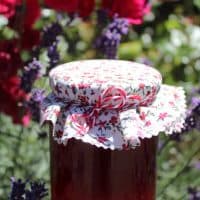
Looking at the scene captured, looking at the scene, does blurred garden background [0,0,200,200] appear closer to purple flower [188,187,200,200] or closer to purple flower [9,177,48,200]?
purple flower [188,187,200,200]

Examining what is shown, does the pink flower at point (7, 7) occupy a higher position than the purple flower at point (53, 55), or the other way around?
the pink flower at point (7, 7)

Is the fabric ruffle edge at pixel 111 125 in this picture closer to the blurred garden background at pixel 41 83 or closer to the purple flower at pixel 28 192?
the purple flower at pixel 28 192

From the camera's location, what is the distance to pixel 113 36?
5.85 ft

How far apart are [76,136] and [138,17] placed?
64cm

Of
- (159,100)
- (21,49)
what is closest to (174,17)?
(21,49)

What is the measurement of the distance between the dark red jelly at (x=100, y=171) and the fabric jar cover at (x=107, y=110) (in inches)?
2.1

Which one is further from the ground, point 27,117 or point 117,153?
point 27,117

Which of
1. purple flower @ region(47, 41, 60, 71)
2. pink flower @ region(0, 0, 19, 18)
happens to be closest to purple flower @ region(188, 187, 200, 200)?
purple flower @ region(47, 41, 60, 71)

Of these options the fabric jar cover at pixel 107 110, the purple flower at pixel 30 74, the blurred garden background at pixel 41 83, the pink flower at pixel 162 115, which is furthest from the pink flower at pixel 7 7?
the pink flower at pixel 162 115

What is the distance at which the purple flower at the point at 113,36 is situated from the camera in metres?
1.79

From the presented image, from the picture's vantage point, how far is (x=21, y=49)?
79.4 inches

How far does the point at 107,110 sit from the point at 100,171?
4.7 inches

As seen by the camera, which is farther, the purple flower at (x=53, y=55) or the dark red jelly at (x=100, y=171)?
the purple flower at (x=53, y=55)

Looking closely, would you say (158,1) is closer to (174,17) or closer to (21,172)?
(174,17)
